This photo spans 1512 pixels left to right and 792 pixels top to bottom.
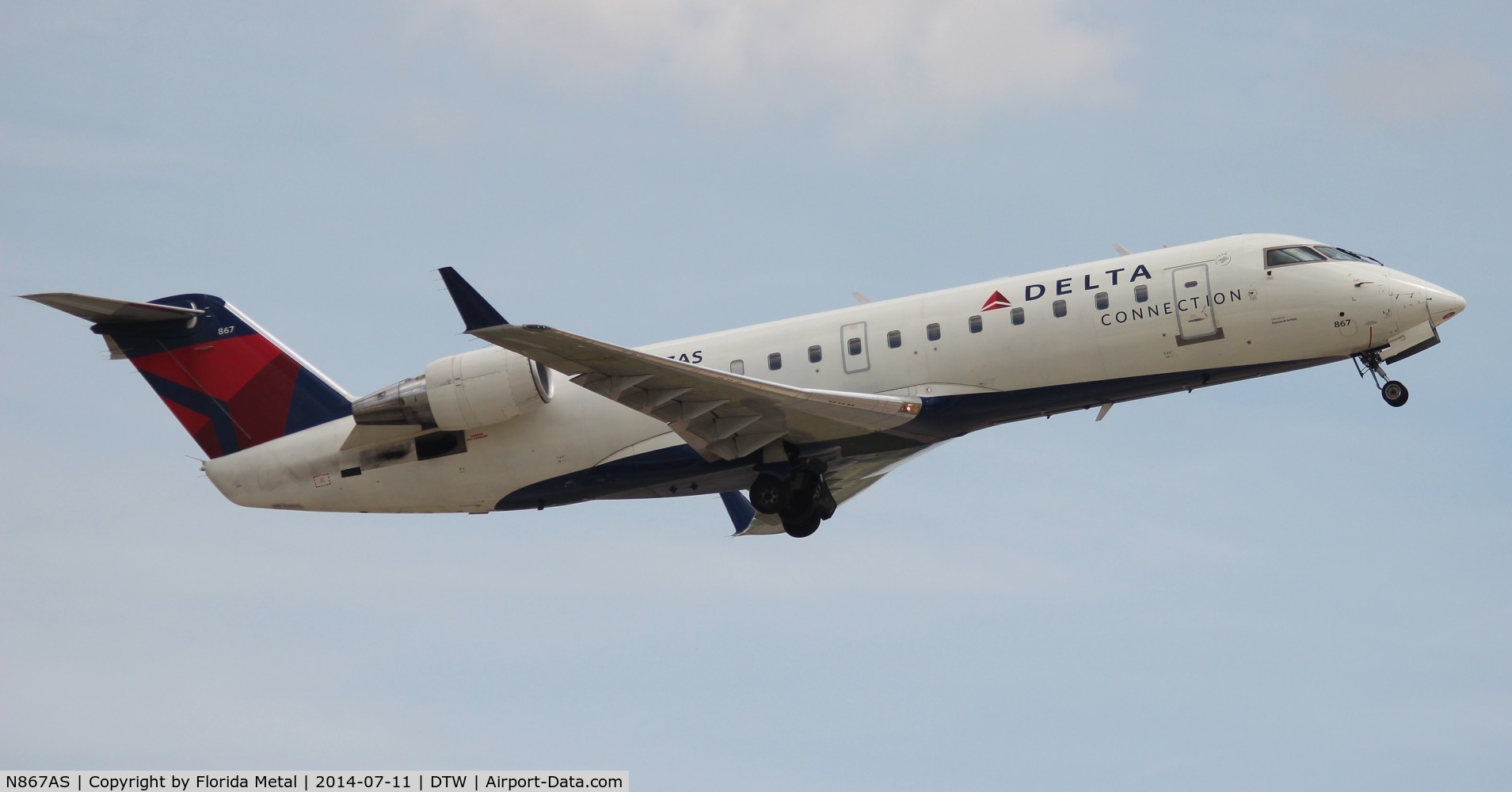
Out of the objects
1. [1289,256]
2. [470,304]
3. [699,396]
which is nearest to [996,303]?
[1289,256]

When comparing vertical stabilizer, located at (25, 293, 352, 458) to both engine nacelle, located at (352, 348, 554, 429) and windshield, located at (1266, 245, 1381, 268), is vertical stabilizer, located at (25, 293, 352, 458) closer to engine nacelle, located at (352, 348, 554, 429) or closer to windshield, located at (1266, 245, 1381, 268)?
engine nacelle, located at (352, 348, 554, 429)

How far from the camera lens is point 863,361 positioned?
2441cm

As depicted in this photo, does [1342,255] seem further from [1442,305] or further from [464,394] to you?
[464,394]

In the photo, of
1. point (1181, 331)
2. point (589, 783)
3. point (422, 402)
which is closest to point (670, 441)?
point (422, 402)

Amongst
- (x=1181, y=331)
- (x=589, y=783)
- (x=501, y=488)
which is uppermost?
(x=1181, y=331)

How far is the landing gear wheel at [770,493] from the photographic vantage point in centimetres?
2531

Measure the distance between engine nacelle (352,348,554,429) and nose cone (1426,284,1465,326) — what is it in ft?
46.2

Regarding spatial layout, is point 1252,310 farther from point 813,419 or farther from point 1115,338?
point 813,419

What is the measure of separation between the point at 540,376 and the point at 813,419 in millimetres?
4718

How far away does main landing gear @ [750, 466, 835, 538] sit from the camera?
25.3 meters

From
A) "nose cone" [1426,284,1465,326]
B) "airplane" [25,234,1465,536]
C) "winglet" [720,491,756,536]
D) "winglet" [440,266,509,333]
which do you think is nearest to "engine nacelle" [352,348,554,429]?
"airplane" [25,234,1465,536]

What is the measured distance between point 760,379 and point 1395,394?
1005 cm

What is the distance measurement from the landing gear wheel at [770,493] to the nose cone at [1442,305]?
10.5 metres

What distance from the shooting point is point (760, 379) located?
2498 cm
